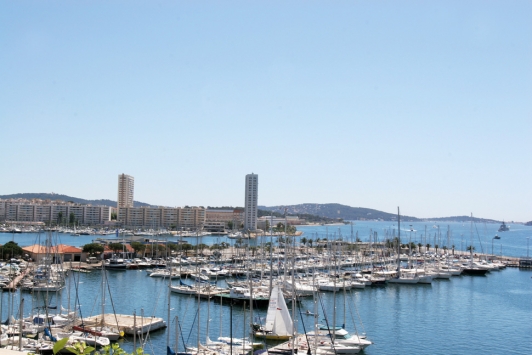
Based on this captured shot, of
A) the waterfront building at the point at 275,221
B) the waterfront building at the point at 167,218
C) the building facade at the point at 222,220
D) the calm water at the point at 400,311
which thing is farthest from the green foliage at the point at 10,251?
the waterfront building at the point at 167,218

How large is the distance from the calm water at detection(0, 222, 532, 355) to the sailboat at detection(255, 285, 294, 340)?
182 centimetres

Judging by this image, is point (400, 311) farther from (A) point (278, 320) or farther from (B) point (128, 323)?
(B) point (128, 323)

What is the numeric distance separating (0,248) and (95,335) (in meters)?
33.4

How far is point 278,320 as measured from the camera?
68.3 feet

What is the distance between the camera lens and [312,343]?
1928 centimetres

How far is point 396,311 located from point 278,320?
40.5 feet

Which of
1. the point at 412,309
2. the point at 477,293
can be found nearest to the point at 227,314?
the point at 412,309

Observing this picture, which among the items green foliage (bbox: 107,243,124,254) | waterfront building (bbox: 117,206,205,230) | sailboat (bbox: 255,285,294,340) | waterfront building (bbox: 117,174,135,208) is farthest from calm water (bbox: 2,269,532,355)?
waterfront building (bbox: 117,174,135,208)

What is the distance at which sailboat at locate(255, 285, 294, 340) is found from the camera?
20672 millimetres

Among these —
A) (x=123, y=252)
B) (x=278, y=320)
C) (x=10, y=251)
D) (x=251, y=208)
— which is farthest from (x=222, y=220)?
(x=278, y=320)

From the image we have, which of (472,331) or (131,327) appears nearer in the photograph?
(131,327)

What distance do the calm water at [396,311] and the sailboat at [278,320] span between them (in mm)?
1818

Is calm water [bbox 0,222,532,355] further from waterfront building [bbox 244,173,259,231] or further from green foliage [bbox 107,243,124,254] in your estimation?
waterfront building [bbox 244,173,259,231]

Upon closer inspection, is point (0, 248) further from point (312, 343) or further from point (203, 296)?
point (312, 343)
